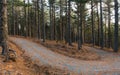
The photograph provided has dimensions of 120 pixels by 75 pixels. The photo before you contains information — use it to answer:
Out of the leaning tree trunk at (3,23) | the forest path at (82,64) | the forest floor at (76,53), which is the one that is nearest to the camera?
the leaning tree trunk at (3,23)

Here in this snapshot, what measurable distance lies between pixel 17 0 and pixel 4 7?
1878 inches

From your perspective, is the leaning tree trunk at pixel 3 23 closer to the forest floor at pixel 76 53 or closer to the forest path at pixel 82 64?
the forest path at pixel 82 64

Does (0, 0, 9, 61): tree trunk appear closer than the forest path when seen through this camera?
Yes

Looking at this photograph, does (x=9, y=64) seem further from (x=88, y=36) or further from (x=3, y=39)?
(x=88, y=36)

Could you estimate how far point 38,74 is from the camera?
41.5ft

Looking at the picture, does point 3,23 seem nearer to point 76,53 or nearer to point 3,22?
point 3,22


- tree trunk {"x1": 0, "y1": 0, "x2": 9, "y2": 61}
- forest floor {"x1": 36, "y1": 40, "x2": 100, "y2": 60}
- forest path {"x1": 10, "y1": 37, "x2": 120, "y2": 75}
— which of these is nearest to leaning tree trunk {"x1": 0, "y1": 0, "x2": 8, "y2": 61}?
tree trunk {"x1": 0, "y1": 0, "x2": 9, "y2": 61}

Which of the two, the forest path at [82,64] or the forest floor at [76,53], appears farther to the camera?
the forest floor at [76,53]

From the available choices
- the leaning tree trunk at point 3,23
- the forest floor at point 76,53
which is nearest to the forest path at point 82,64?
the forest floor at point 76,53

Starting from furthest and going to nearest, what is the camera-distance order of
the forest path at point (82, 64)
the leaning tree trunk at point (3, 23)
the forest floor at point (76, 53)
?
the forest floor at point (76, 53)
the forest path at point (82, 64)
the leaning tree trunk at point (3, 23)

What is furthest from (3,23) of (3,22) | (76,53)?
(76,53)

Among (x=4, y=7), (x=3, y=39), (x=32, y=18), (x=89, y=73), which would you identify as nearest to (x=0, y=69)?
(x=3, y=39)

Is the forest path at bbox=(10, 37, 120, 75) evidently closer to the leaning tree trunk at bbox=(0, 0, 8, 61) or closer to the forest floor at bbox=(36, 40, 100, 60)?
the forest floor at bbox=(36, 40, 100, 60)

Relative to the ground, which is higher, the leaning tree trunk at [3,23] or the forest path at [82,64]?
the leaning tree trunk at [3,23]
